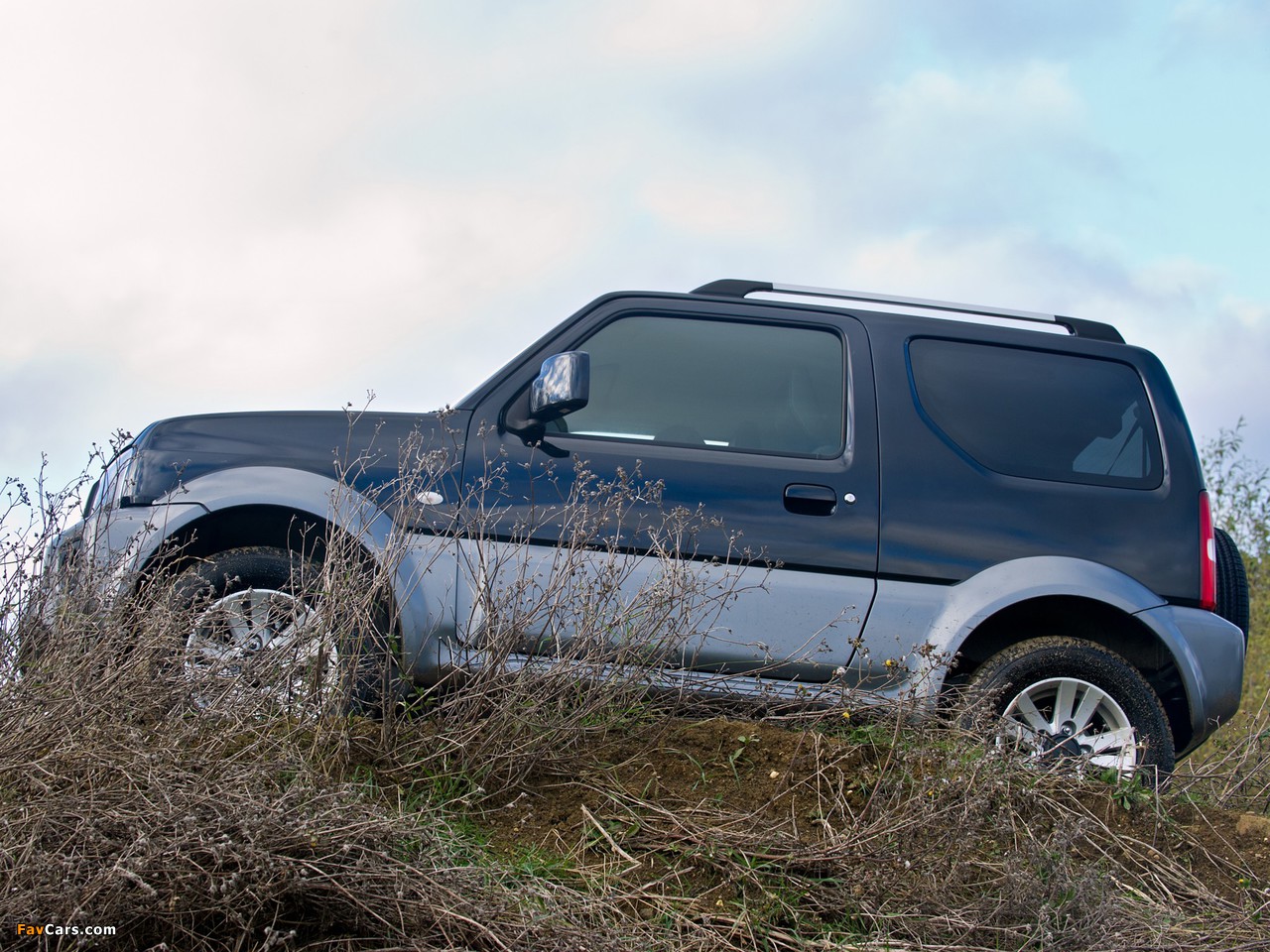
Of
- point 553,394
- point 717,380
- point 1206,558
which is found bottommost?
point 1206,558

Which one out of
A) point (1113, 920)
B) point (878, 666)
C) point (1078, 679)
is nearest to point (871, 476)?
point (878, 666)

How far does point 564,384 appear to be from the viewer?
4.20 metres

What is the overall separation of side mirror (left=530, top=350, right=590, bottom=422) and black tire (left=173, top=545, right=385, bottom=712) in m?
1.02

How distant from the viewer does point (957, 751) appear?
A: 3.70 meters

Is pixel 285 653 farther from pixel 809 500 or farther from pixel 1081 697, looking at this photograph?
pixel 1081 697

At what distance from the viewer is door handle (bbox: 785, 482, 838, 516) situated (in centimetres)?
436

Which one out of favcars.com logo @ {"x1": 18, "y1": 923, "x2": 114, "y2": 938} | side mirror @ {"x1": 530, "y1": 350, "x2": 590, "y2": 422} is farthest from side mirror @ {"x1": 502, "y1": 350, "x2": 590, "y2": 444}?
favcars.com logo @ {"x1": 18, "y1": 923, "x2": 114, "y2": 938}

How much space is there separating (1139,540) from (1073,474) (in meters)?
0.36

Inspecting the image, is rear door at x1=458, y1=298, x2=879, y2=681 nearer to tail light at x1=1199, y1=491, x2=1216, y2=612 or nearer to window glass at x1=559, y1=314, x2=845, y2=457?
window glass at x1=559, y1=314, x2=845, y2=457

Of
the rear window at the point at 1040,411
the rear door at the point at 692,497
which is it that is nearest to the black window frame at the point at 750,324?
the rear door at the point at 692,497

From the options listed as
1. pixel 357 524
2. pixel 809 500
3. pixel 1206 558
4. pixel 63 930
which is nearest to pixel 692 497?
pixel 809 500

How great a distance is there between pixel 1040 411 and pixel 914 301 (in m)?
0.69

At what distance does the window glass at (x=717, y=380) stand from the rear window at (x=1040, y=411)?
393mm

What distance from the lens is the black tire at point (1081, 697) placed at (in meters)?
4.27
